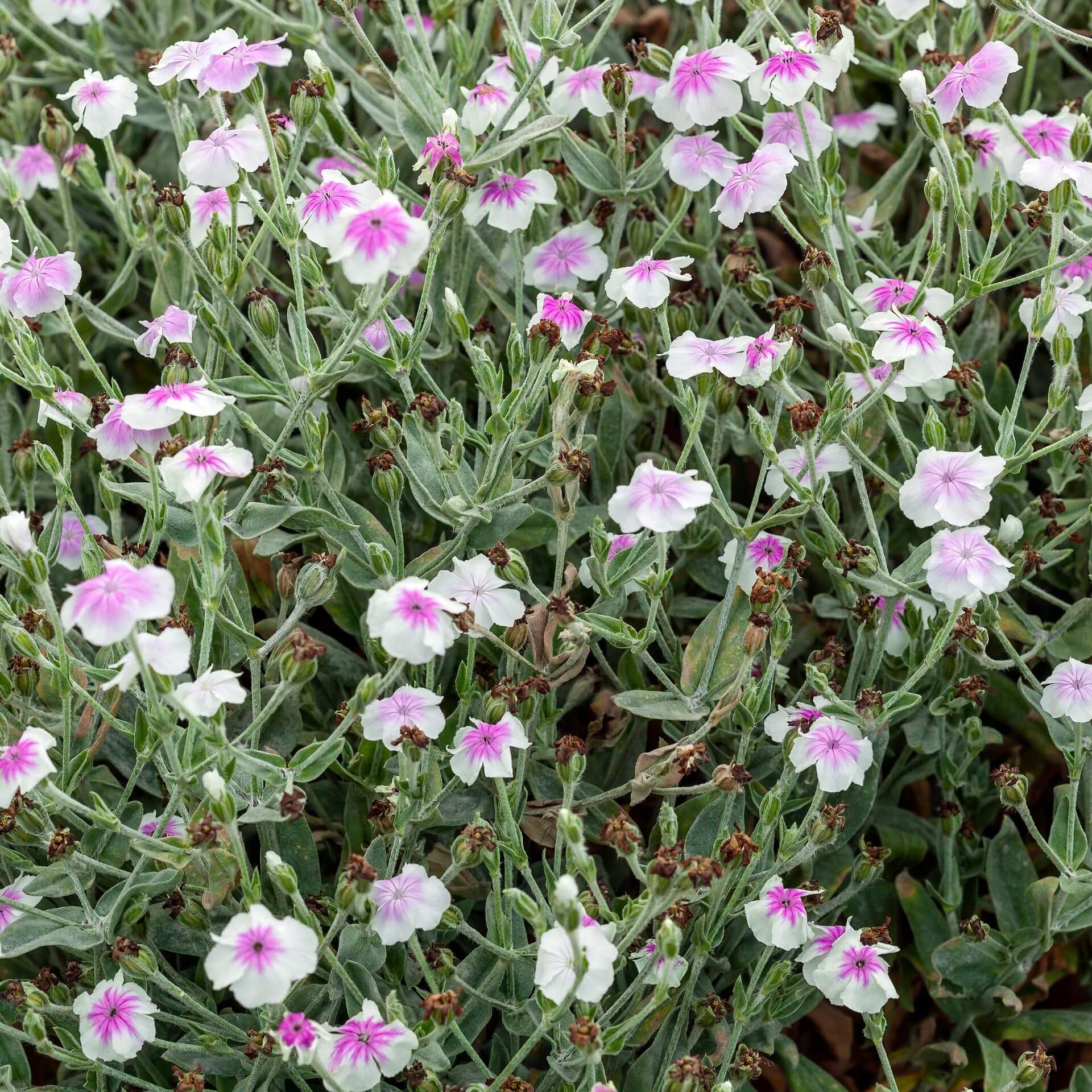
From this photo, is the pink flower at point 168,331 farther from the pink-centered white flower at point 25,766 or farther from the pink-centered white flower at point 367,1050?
the pink-centered white flower at point 367,1050

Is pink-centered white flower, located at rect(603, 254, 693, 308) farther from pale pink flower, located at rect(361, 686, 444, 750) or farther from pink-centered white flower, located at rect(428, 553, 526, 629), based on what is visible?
pale pink flower, located at rect(361, 686, 444, 750)

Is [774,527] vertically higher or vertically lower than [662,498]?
lower

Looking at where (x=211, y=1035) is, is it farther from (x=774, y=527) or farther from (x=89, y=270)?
(x=89, y=270)

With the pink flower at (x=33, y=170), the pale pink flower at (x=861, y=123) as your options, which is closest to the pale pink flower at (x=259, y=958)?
the pink flower at (x=33, y=170)

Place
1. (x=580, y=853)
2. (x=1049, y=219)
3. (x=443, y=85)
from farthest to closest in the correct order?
1. (x=443, y=85)
2. (x=1049, y=219)
3. (x=580, y=853)

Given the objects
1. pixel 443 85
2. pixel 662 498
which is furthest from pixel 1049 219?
pixel 443 85

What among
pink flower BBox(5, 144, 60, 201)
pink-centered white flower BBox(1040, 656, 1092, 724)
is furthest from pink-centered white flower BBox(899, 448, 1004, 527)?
pink flower BBox(5, 144, 60, 201)
